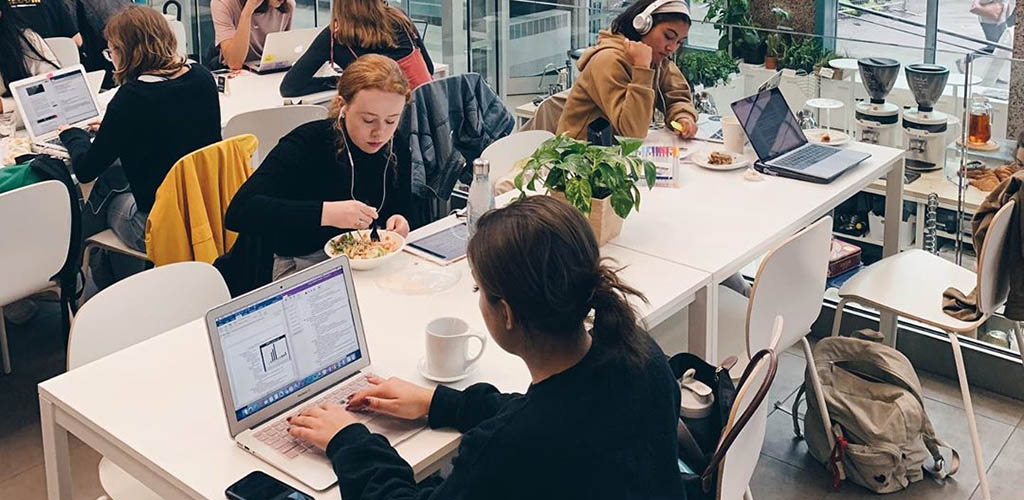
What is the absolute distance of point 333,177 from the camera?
2939 millimetres

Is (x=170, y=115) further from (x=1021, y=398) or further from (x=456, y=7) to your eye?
(x=1021, y=398)

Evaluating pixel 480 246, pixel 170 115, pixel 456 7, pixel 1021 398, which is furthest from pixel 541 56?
pixel 480 246

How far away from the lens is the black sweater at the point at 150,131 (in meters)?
3.53

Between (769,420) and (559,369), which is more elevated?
(559,369)

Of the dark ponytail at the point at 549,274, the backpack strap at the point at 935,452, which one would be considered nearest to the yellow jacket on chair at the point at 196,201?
the dark ponytail at the point at 549,274

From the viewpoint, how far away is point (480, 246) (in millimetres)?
1613

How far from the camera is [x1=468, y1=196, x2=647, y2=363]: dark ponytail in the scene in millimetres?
1579

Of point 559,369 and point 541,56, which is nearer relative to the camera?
point 559,369

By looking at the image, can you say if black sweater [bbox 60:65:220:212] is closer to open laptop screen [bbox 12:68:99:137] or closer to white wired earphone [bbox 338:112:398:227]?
open laptop screen [bbox 12:68:99:137]

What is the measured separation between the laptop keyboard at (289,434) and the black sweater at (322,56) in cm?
232

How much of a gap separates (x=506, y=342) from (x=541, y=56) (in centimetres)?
319

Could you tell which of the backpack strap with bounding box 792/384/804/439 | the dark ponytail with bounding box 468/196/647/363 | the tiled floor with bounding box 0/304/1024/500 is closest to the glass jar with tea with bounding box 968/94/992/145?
the tiled floor with bounding box 0/304/1024/500

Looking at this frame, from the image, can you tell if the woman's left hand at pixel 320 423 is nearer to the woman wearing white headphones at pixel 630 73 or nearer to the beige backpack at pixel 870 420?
the beige backpack at pixel 870 420

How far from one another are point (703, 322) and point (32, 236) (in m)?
1.93
